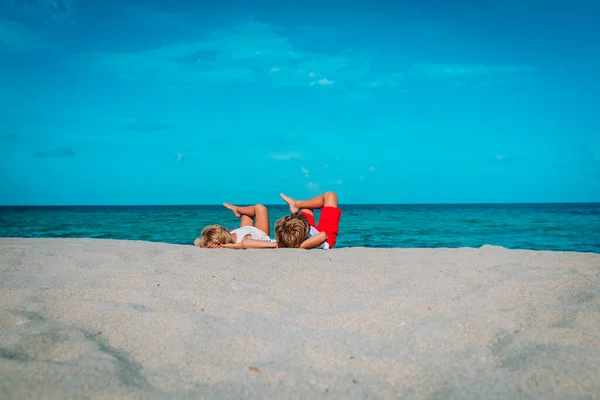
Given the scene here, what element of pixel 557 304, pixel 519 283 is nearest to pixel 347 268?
pixel 519 283

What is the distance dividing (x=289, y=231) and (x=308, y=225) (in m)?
0.34

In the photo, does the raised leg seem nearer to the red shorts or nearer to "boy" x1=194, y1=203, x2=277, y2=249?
the red shorts

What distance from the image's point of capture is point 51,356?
7.94ft

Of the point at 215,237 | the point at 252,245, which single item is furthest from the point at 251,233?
the point at 215,237

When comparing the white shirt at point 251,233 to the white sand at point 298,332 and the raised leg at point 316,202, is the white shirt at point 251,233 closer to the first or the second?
the raised leg at point 316,202

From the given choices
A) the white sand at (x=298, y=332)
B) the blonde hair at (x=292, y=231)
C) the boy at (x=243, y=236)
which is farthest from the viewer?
the boy at (x=243, y=236)

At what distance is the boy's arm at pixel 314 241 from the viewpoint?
695 cm

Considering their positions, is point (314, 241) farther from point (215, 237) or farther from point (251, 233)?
point (215, 237)

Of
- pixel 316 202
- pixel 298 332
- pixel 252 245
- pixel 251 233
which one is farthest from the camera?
pixel 316 202

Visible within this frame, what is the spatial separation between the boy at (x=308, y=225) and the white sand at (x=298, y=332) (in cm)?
208

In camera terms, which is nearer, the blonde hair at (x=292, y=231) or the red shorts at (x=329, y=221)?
the blonde hair at (x=292, y=231)

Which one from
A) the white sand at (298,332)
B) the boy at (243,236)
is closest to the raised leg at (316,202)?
the boy at (243,236)

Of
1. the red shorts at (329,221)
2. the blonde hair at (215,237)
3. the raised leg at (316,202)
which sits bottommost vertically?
the blonde hair at (215,237)

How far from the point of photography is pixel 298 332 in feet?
9.51
